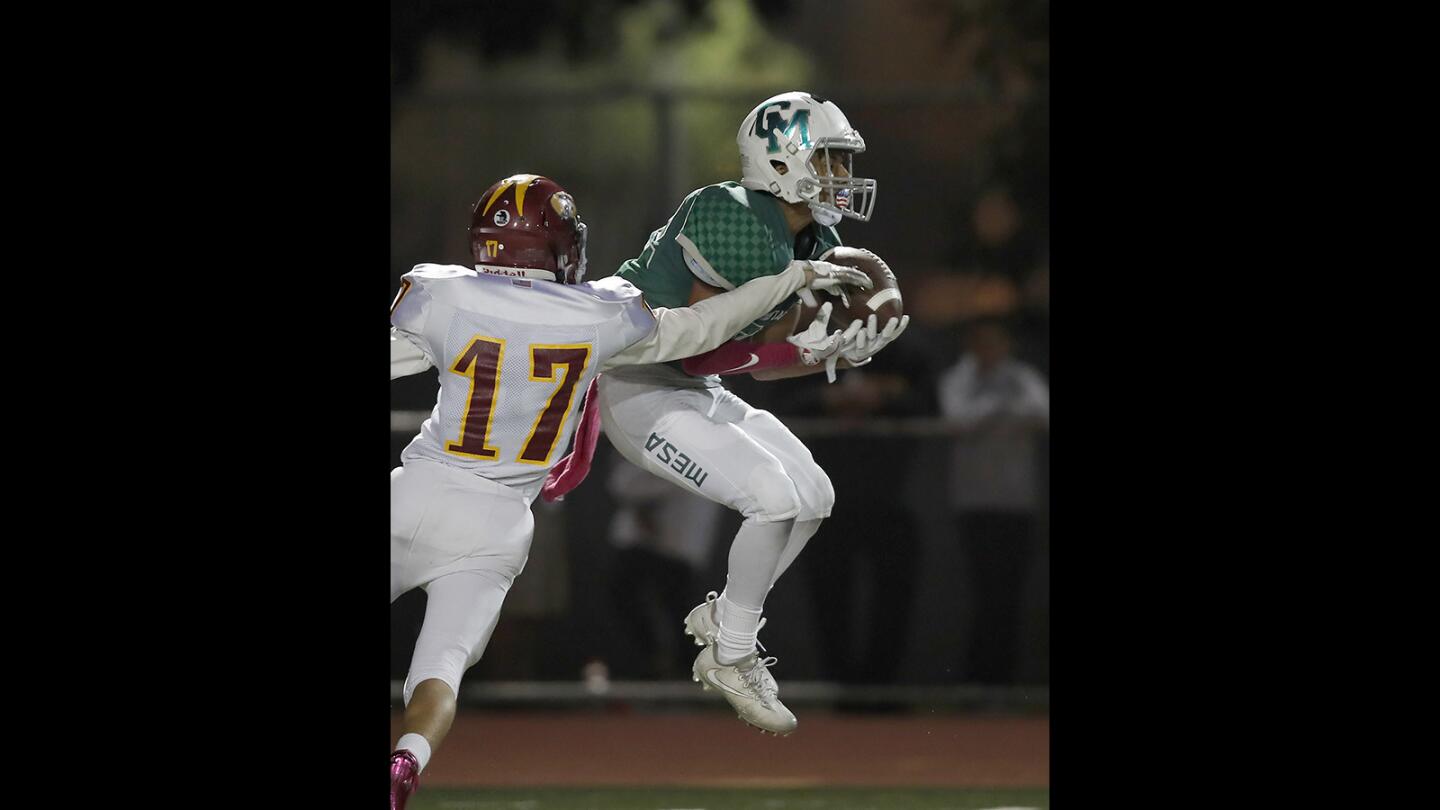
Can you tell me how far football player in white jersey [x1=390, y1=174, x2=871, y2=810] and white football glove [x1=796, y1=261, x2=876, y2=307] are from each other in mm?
66

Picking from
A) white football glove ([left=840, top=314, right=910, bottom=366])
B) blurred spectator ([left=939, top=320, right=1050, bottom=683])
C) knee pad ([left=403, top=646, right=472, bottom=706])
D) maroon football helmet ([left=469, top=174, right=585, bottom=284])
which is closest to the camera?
knee pad ([left=403, top=646, right=472, bottom=706])

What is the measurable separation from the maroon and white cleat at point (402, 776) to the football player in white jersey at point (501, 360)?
342mm

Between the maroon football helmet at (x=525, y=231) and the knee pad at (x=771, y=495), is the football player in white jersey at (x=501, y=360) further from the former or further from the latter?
the knee pad at (x=771, y=495)

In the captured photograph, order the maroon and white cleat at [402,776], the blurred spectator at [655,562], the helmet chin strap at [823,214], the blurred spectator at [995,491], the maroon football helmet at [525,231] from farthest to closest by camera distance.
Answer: the blurred spectator at [995,491] < the blurred spectator at [655,562] < the helmet chin strap at [823,214] < the maroon football helmet at [525,231] < the maroon and white cleat at [402,776]

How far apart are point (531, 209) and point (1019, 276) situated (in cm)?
461

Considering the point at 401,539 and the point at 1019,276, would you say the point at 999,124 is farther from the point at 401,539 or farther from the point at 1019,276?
the point at 401,539

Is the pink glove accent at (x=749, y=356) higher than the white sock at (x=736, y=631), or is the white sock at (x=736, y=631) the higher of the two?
the pink glove accent at (x=749, y=356)

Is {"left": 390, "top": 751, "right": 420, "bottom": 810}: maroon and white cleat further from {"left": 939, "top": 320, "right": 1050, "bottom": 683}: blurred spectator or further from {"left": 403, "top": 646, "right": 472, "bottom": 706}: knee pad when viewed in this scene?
{"left": 939, "top": 320, "right": 1050, "bottom": 683}: blurred spectator

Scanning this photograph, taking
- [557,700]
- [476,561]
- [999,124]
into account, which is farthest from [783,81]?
[476,561]

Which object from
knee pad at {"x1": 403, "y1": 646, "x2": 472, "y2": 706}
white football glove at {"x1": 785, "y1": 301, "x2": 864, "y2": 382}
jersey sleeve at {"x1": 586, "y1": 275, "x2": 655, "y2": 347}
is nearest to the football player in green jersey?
white football glove at {"x1": 785, "y1": 301, "x2": 864, "y2": 382}

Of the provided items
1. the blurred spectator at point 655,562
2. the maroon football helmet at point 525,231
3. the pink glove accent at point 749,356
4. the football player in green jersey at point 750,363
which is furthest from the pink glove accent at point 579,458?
the blurred spectator at point 655,562

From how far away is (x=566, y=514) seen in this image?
8.50m

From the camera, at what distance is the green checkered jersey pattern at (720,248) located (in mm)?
4832

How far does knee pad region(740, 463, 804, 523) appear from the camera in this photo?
4.91m
